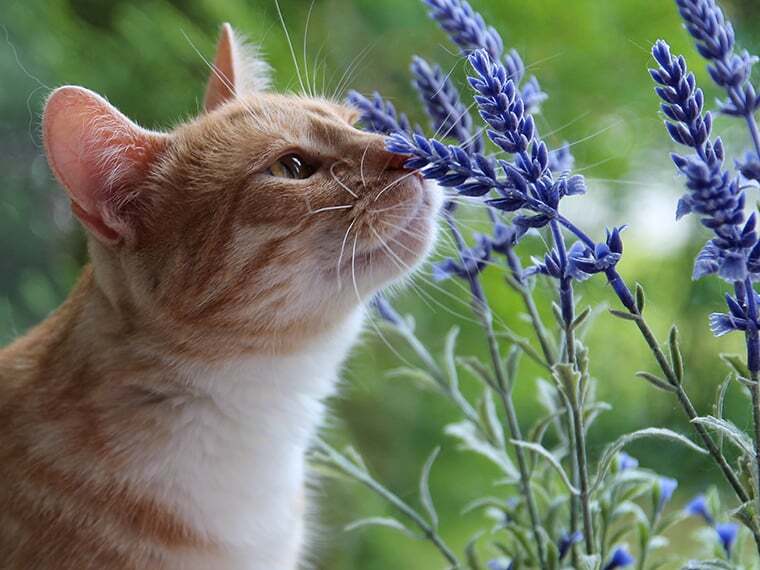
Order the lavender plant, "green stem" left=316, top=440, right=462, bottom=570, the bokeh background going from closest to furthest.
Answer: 1. the lavender plant
2. "green stem" left=316, top=440, right=462, bottom=570
3. the bokeh background

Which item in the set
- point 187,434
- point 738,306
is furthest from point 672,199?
point 187,434

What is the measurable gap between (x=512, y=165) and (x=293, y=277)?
319mm

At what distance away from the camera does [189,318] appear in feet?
2.61

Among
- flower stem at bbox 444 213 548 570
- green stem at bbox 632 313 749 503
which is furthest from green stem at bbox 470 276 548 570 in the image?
green stem at bbox 632 313 749 503

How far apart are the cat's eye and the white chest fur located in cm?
16

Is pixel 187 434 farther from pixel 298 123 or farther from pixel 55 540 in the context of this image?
pixel 298 123

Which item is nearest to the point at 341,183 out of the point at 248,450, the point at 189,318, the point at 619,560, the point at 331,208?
the point at 331,208

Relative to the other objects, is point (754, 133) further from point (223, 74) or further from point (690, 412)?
point (223, 74)

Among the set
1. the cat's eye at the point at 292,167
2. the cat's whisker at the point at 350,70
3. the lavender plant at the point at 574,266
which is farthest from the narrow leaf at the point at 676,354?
the cat's whisker at the point at 350,70

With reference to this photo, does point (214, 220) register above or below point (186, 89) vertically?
below

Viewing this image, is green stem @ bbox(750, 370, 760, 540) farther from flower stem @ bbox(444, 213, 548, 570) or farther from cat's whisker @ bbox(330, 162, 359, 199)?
cat's whisker @ bbox(330, 162, 359, 199)

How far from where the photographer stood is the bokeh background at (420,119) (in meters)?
0.90

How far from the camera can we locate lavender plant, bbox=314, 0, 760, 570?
1.48ft

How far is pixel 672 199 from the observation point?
86 centimetres
